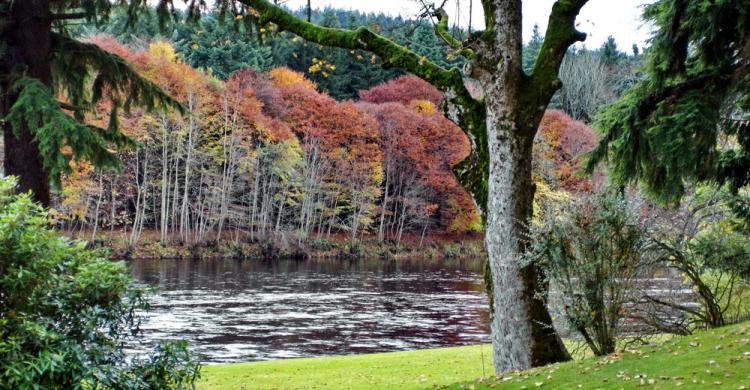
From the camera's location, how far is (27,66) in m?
11.2

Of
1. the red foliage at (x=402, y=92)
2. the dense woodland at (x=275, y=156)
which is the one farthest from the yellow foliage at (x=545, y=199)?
the red foliage at (x=402, y=92)

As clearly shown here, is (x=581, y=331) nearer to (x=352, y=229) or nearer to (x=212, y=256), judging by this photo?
(x=212, y=256)

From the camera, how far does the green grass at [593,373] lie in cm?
680

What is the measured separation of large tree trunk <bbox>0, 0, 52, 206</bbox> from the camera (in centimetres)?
1116

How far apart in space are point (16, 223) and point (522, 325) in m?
5.43

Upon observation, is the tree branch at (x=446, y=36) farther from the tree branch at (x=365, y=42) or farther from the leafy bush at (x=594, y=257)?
the leafy bush at (x=594, y=257)

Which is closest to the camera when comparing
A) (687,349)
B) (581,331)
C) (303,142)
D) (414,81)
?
(687,349)

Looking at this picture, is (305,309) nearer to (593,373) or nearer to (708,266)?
(708,266)

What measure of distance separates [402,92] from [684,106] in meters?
48.8

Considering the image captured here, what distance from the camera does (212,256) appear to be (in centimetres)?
4269

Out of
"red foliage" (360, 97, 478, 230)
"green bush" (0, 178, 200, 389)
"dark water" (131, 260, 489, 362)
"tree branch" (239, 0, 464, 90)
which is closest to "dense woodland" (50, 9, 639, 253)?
"red foliage" (360, 97, 478, 230)

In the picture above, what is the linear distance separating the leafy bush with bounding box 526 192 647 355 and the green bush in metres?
4.35

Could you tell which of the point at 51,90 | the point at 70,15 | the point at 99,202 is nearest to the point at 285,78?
the point at 99,202

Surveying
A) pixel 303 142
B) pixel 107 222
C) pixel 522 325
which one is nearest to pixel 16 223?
pixel 522 325
